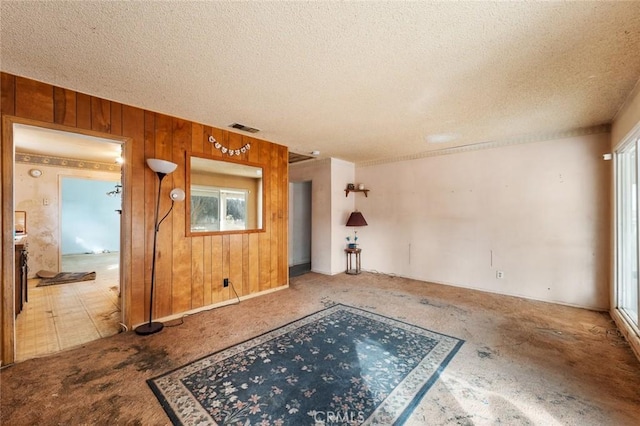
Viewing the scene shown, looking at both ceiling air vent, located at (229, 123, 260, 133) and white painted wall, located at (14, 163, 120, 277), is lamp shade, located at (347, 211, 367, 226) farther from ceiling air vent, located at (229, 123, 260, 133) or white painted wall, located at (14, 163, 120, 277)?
white painted wall, located at (14, 163, 120, 277)

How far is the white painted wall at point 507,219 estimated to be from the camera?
11.7 feet

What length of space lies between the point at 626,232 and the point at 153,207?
547 centimetres

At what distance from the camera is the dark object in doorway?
473cm

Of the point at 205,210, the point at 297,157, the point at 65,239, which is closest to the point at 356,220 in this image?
the point at 297,157

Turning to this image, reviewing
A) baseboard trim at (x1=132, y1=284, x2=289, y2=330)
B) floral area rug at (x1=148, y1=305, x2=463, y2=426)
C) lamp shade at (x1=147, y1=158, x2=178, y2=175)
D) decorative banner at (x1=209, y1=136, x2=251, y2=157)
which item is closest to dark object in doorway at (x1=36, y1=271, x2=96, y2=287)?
baseboard trim at (x1=132, y1=284, x2=289, y2=330)

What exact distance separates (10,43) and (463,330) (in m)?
4.56

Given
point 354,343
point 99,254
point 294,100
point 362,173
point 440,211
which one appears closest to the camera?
point 354,343

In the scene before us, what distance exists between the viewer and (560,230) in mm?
3742

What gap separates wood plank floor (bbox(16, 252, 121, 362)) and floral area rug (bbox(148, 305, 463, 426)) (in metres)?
1.44

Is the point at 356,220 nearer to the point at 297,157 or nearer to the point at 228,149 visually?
the point at 297,157

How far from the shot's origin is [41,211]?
17.5 feet

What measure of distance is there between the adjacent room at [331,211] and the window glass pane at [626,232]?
0.03 m

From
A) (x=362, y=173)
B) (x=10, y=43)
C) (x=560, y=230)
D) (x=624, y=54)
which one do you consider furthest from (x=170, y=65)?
(x=560, y=230)

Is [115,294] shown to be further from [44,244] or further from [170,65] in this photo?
[170,65]
